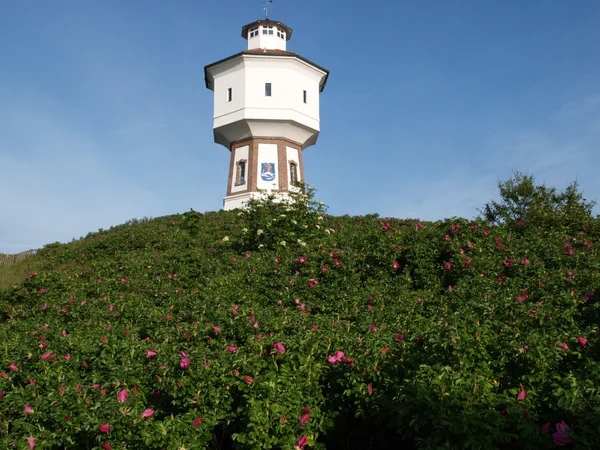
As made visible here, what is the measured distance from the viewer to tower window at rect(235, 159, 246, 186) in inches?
1216

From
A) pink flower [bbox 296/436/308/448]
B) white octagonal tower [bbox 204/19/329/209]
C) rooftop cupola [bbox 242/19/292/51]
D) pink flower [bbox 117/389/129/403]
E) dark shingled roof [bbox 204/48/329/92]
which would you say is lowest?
pink flower [bbox 296/436/308/448]

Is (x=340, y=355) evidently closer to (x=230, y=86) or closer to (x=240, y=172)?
(x=240, y=172)

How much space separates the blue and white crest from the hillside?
2069 cm

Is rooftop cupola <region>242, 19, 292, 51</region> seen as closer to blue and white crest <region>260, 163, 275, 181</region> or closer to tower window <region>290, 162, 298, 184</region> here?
tower window <region>290, 162, 298, 184</region>

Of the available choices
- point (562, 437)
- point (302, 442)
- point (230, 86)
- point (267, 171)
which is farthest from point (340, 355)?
point (230, 86)

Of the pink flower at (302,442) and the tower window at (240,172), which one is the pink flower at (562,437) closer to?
the pink flower at (302,442)

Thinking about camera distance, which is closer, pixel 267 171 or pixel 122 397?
pixel 122 397

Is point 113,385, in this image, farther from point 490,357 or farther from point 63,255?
point 63,255

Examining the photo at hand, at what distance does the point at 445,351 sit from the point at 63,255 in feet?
53.2

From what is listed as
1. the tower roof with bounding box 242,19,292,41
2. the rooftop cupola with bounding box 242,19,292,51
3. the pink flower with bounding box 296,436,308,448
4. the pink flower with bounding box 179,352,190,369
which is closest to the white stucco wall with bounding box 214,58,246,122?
the rooftop cupola with bounding box 242,19,292,51

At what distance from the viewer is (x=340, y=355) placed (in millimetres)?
4992

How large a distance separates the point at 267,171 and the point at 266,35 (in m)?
9.55

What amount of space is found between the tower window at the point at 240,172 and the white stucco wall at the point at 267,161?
3.81 feet

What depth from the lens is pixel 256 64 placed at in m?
30.4
